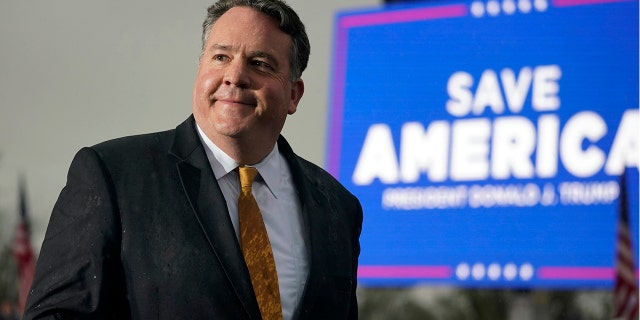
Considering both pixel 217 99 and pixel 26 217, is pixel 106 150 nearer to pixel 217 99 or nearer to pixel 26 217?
pixel 217 99

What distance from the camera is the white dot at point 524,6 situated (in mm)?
6750

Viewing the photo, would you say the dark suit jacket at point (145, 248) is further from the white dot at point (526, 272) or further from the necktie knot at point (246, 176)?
the white dot at point (526, 272)

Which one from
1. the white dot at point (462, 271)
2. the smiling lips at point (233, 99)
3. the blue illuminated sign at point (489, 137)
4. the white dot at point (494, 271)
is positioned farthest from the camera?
the white dot at point (462, 271)

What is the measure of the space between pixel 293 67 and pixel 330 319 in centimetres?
40

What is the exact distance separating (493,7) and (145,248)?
5.54 metres

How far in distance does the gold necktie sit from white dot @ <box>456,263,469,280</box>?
16.8 ft

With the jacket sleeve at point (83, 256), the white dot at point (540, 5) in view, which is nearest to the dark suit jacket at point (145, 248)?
the jacket sleeve at point (83, 256)

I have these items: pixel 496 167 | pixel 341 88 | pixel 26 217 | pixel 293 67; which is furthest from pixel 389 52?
pixel 293 67

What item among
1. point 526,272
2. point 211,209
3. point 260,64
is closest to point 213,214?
point 211,209

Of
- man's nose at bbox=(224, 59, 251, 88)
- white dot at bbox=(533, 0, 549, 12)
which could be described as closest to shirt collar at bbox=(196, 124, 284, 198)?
man's nose at bbox=(224, 59, 251, 88)

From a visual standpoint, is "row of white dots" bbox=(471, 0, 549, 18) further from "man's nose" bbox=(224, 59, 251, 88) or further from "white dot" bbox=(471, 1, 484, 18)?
"man's nose" bbox=(224, 59, 251, 88)

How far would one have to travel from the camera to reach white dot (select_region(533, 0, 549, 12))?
22.0 feet

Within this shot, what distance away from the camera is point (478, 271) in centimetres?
666

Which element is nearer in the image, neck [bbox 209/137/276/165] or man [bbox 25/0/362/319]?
man [bbox 25/0/362/319]
